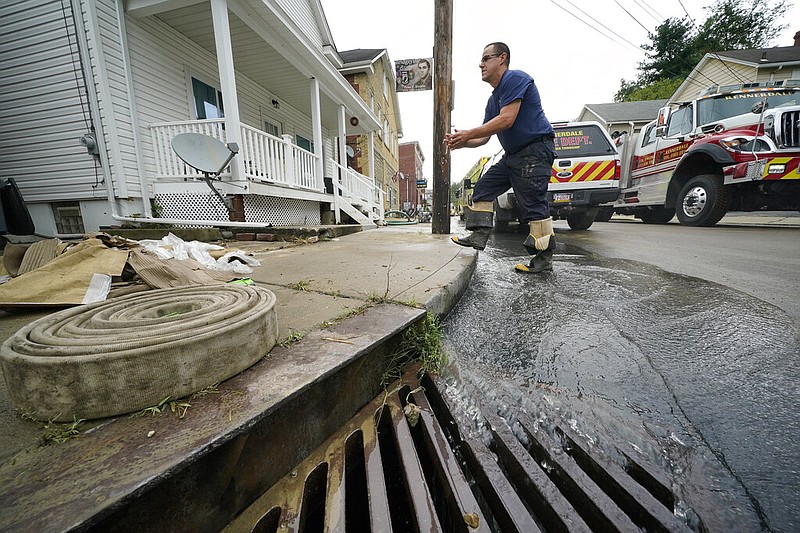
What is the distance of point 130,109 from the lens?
5.01 m

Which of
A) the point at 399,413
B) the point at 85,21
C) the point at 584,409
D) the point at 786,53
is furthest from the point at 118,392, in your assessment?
the point at 786,53

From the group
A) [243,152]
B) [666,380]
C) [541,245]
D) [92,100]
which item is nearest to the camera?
[666,380]

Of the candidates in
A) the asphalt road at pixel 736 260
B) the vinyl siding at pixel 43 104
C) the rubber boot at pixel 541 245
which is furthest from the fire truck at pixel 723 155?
the vinyl siding at pixel 43 104

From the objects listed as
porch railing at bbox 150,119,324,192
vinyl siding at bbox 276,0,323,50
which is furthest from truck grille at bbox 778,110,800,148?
vinyl siding at bbox 276,0,323,50

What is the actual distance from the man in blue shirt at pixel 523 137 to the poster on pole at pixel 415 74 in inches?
157

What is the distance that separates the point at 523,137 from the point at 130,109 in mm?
6098

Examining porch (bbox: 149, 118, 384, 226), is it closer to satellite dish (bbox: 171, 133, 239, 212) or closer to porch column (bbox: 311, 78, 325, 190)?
satellite dish (bbox: 171, 133, 239, 212)

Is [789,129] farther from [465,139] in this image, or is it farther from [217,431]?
[217,431]

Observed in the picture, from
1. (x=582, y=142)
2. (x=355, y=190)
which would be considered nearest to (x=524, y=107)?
(x=582, y=142)

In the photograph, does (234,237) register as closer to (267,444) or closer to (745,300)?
(267,444)

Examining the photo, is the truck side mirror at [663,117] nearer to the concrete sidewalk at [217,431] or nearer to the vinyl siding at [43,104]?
the concrete sidewalk at [217,431]

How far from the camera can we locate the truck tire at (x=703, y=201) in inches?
225

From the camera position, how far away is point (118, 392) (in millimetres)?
679

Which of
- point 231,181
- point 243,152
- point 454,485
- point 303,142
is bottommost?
point 454,485
